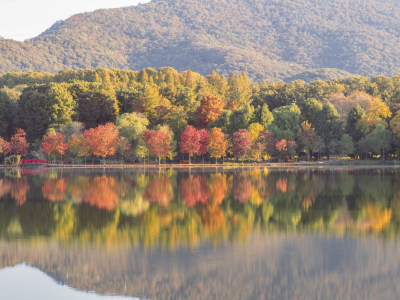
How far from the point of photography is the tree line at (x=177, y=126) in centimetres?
8131

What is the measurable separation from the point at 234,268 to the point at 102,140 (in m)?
64.9

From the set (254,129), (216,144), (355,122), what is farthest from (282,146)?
(355,122)

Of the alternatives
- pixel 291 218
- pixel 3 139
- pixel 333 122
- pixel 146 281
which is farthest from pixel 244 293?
pixel 3 139

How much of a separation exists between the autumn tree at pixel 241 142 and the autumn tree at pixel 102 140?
18.6 m

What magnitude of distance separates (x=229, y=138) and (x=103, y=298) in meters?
70.6

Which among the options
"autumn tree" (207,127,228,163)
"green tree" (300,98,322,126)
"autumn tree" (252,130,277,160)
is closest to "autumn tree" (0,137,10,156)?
"autumn tree" (207,127,228,163)

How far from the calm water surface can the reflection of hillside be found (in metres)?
0.03

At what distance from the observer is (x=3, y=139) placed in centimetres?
8788

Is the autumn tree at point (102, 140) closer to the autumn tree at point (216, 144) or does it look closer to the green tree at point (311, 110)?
the autumn tree at point (216, 144)

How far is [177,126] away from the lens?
90.4m

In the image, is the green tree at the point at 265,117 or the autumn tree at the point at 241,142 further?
the green tree at the point at 265,117

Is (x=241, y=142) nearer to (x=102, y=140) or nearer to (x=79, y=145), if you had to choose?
(x=102, y=140)

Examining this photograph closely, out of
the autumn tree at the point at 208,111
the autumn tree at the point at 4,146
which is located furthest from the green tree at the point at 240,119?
the autumn tree at the point at 4,146

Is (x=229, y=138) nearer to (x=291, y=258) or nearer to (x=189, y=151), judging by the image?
(x=189, y=151)
